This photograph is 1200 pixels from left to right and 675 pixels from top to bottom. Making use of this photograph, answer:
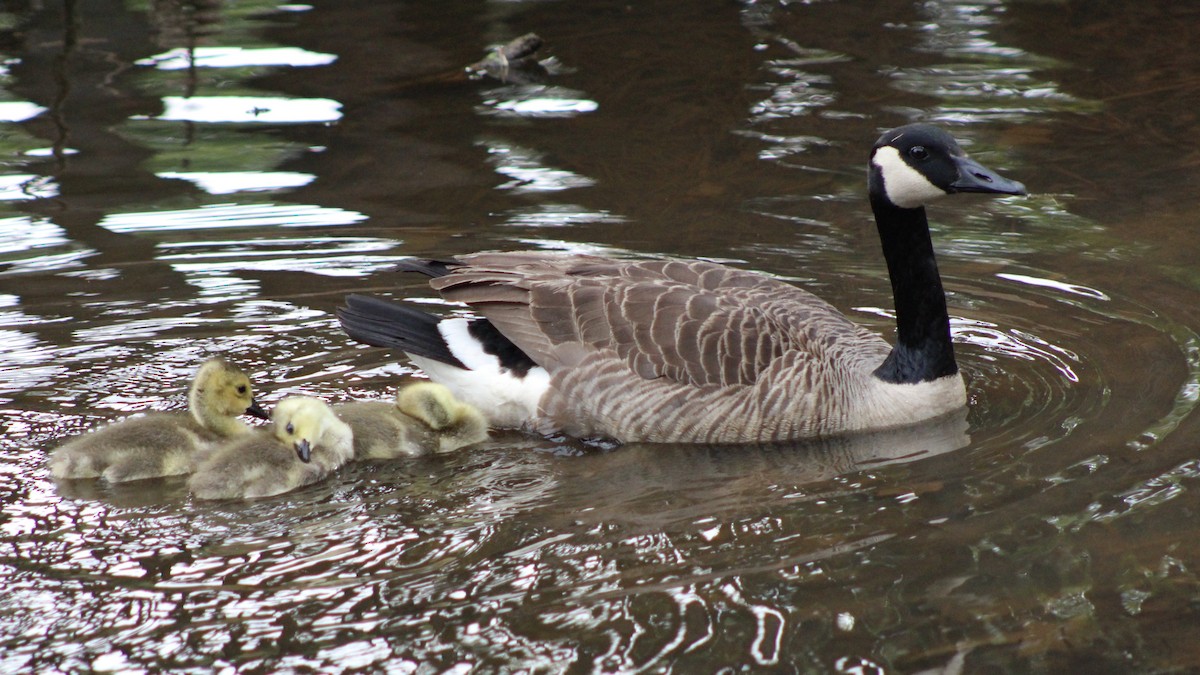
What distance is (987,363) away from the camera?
7770 millimetres

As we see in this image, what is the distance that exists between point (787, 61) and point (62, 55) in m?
6.75

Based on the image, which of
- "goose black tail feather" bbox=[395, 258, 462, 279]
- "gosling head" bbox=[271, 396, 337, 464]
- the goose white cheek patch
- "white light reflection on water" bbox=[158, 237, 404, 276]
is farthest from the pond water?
the goose white cheek patch

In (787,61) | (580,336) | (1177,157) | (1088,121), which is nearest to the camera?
(580,336)

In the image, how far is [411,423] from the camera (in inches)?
264

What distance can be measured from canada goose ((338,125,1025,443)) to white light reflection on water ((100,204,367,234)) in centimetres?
270

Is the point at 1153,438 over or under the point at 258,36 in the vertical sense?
under

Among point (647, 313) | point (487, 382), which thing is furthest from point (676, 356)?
point (487, 382)

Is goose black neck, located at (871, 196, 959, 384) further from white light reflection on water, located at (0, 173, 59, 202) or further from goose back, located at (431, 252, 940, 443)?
white light reflection on water, located at (0, 173, 59, 202)

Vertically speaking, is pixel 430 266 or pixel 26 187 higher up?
pixel 430 266

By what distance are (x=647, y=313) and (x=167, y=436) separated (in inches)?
91.5

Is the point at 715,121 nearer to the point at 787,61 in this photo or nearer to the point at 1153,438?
the point at 787,61

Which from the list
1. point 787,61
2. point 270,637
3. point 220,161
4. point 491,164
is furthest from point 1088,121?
point 270,637

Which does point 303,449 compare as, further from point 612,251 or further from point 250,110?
point 250,110

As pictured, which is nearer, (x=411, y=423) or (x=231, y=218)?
(x=411, y=423)
